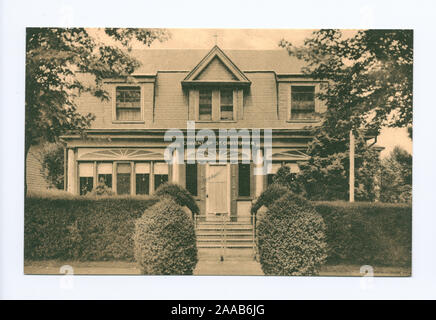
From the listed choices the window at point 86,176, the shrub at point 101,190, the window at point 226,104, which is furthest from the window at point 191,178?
the window at point 86,176

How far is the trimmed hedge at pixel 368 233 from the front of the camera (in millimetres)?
12992

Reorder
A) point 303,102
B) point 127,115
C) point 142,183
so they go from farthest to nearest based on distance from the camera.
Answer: point 127,115 < point 303,102 < point 142,183

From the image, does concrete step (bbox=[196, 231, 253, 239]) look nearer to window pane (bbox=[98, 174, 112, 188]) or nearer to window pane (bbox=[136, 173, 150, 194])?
window pane (bbox=[136, 173, 150, 194])

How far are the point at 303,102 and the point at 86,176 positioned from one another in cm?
653

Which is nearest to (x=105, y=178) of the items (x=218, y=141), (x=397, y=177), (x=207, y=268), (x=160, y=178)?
(x=160, y=178)

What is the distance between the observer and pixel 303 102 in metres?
13.9

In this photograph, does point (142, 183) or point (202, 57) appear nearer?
point (202, 57)

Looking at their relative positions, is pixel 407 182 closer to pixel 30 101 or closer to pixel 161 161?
pixel 161 161

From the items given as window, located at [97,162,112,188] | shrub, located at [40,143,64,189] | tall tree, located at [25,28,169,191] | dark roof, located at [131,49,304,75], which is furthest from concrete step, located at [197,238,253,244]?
dark roof, located at [131,49,304,75]

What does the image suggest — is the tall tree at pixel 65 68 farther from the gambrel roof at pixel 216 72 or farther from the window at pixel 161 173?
the window at pixel 161 173

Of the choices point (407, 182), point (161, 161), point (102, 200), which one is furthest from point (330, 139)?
point (102, 200)

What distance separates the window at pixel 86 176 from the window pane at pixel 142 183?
1307 millimetres

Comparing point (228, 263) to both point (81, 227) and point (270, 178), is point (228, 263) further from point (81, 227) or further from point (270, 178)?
point (81, 227)

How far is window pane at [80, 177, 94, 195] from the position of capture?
44.9ft
